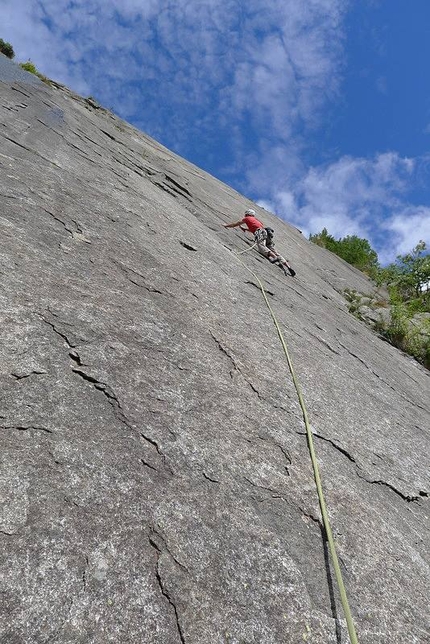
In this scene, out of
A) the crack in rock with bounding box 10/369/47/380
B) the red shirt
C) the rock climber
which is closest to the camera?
the crack in rock with bounding box 10/369/47/380

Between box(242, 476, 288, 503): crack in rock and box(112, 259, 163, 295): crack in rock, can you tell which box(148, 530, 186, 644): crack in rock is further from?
box(112, 259, 163, 295): crack in rock

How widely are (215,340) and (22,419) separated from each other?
235 cm

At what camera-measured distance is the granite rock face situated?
2.20m

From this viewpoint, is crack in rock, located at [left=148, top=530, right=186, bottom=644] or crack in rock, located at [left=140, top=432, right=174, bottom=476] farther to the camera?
crack in rock, located at [left=140, top=432, right=174, bottom=476]

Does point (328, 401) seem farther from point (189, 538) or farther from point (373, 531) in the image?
point (189, 538)

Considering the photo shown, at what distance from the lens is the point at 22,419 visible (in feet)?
8.95

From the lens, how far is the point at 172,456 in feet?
9.91

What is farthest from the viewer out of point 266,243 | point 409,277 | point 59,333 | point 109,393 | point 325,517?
point 409,277

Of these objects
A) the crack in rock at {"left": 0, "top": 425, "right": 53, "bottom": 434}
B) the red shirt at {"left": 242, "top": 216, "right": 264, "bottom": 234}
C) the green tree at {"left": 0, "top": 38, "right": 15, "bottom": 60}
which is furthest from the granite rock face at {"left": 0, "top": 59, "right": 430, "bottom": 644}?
the green tree at {"left": 0, "top": 38, "right": 15, "bottom": 60}

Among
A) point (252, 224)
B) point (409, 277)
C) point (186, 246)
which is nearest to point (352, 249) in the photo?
point (409, 277)

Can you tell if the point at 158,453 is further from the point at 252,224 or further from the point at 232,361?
the point at 252,224

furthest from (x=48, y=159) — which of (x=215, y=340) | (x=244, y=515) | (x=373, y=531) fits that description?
(x=373, y=531)

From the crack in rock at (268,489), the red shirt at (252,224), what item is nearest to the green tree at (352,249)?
the red shirt at (252,224)

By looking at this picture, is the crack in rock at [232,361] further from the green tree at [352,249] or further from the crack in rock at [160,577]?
the green tree at [352,249]
